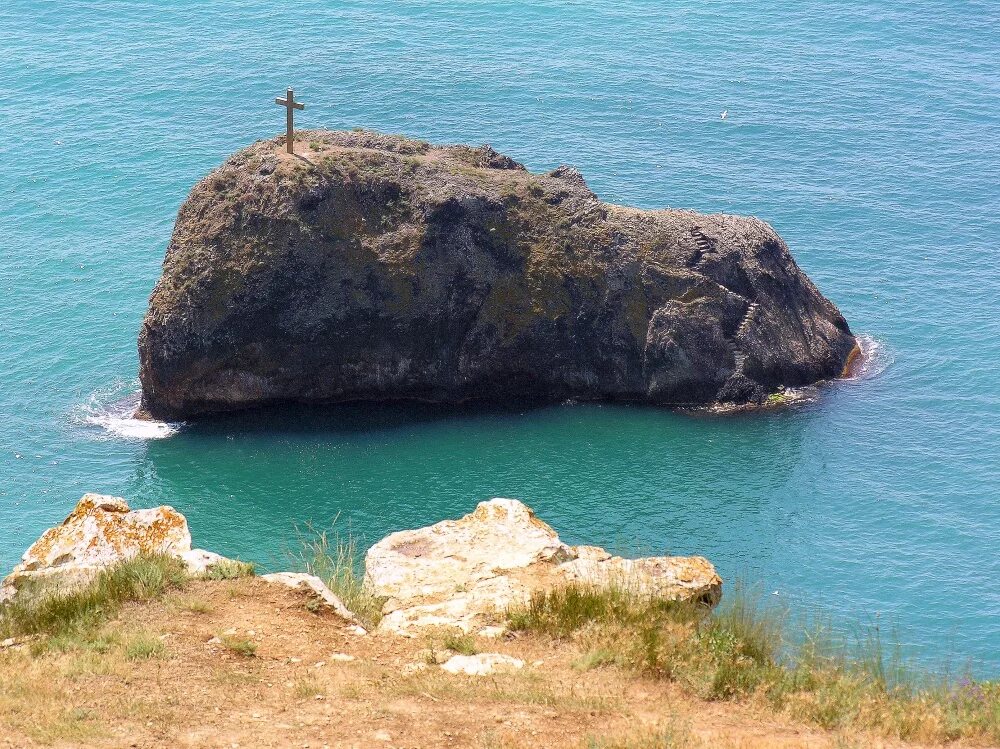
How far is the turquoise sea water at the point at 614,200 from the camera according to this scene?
3562 cm

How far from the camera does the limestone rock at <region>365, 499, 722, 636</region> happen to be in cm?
1923

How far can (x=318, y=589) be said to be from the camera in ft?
63.1

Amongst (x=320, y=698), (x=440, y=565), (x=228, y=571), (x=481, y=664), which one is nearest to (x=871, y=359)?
(x=440, y=565)

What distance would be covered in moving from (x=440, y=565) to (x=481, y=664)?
4259 millimetres

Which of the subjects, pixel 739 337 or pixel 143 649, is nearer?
pixel 143 649

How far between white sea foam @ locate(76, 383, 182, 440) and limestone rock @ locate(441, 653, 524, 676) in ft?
83.5

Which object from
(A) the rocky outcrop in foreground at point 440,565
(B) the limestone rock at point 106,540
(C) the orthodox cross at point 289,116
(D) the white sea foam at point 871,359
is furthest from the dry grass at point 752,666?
(D) the white sea foam at point 871,359

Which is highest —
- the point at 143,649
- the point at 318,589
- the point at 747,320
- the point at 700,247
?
the point at 700,247

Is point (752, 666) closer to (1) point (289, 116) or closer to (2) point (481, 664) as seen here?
(2) point (481, 664)

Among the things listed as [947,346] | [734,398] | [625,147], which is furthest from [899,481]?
[625,147]

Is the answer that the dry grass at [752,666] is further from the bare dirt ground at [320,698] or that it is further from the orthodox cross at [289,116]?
the orthodox cross at [289,116]

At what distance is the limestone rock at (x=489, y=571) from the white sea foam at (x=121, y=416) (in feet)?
67.7

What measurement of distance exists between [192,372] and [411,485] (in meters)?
8.57

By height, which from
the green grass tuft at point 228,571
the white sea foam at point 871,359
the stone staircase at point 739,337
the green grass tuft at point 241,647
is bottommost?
the white sea foam at point 871,359
